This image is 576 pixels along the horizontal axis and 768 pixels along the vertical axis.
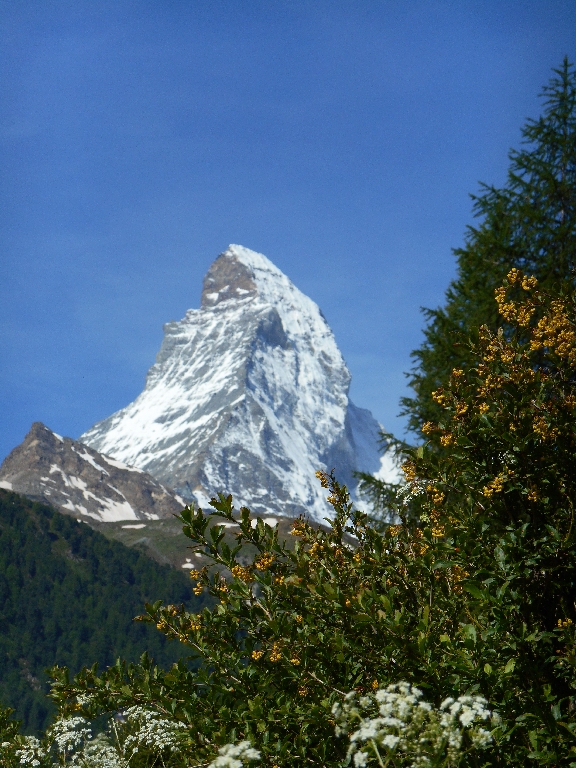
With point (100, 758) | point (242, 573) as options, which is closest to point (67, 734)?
point (100, 758)

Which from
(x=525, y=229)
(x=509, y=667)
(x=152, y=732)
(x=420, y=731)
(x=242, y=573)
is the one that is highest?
(x=525, y=229)

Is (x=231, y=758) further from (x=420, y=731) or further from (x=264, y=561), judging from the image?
(x=264, y=561)

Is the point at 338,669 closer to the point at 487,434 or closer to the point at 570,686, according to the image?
the point at 570,686

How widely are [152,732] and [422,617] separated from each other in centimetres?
333

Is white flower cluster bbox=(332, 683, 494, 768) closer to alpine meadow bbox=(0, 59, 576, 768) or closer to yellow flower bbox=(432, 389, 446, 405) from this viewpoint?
alpine meadow bbox=(0, 59, 576, 768)

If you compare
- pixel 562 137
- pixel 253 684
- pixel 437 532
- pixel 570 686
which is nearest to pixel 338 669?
pixel 253 684

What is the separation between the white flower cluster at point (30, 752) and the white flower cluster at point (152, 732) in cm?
82

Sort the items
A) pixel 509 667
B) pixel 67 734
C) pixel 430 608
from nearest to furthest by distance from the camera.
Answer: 1. pixel 509 667
2. pixel 430 608
3. pixel 67 734

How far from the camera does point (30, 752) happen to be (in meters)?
6.84

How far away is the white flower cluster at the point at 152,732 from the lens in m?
6.42

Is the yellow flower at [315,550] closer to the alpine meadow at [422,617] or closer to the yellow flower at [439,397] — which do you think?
the alpine meadow at [422,617]

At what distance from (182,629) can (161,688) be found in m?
0.51

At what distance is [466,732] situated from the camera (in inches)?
153

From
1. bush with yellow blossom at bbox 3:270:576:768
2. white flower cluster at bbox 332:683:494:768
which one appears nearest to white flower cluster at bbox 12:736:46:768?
bush with yellow blossom at bbox 3:270:576:768
